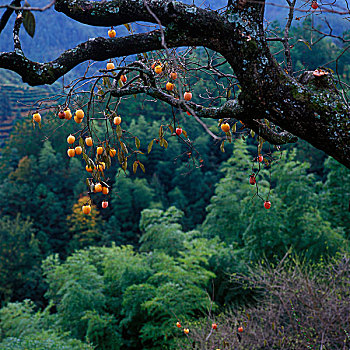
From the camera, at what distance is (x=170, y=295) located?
659 centimetres

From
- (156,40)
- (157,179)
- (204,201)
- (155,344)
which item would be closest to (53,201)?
(157,179)

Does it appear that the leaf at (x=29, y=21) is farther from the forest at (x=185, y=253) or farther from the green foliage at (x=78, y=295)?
the green foliage at (x=78, y=295)

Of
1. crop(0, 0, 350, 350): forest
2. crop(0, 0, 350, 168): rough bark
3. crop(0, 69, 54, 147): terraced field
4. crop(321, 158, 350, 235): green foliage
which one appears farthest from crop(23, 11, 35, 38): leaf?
crop(0, 69, 54, 147): terraced field

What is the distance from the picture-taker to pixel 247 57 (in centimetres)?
139

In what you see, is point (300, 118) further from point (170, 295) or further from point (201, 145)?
point (201, 145)

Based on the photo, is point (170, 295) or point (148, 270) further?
point (148, 270)

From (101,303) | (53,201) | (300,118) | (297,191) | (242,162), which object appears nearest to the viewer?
(300,118)

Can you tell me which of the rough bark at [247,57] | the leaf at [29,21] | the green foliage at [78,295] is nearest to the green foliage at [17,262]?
the green foliage at [78,295]

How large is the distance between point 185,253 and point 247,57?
23.3 feet

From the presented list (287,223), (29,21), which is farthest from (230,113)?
(287,223)

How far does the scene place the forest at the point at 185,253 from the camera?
13.8ft

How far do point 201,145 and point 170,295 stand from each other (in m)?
14.9

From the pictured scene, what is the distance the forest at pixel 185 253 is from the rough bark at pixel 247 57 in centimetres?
18

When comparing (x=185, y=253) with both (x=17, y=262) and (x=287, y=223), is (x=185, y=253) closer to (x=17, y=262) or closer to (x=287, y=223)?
(x=287, y=223)
